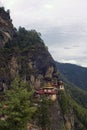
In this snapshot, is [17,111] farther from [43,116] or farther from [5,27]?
[5,27]

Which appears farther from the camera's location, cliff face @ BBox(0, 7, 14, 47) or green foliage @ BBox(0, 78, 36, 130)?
cliff face @ BBox(0, 7, 14, 47)

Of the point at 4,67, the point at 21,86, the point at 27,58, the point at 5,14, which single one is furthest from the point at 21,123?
the point at 5,14

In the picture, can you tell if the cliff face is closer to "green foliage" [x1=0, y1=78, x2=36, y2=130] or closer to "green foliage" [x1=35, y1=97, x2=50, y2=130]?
"green foliage" [x1=35, y1=97, x2=50, y2=130]

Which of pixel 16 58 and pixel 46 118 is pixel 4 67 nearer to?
pixel 16 58

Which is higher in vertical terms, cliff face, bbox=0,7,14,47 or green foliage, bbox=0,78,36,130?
cliff face, bbox=0,7,14,47

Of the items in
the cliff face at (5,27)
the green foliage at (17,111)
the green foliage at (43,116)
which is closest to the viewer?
the green foliage at (17,111)

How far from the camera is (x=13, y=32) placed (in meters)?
189

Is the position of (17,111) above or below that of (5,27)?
below

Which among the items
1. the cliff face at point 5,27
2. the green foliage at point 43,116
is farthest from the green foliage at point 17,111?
the cliff face at point 5,27

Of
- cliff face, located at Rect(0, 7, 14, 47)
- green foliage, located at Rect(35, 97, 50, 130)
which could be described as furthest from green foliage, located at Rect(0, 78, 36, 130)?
cliff face, located at Rect(0, 7, 14, 47)

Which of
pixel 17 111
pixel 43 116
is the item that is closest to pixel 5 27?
pixel 43 116

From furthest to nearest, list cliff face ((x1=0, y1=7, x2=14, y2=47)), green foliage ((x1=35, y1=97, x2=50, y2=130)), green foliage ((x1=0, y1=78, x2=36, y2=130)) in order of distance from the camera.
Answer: cliff face ((x1=0, y1=7, x2=14, y2=47)) < green foliage ((x1=35, y1=97, x2=50, y2=130)) < green foliage ((x1=0, y1=78, x2=36, y2=130))

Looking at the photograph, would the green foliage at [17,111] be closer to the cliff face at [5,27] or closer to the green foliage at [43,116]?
the green foliage at [43,116]

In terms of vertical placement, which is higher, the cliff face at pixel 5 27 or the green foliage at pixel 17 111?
the cliff face at pixel 5 27
